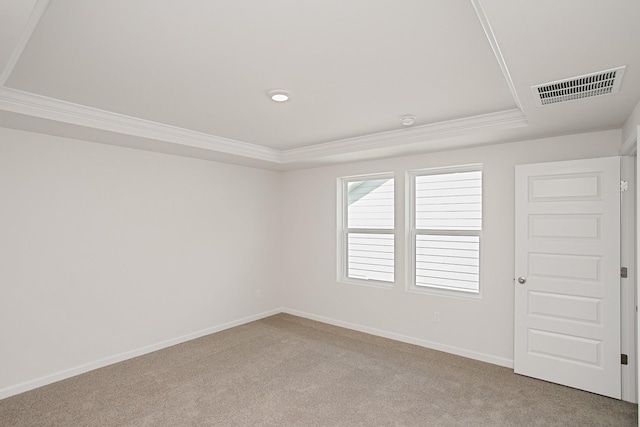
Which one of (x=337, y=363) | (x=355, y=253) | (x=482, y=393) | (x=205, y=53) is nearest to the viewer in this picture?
(x=205, y=53)

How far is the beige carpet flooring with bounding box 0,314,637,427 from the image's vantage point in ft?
Result: 8.75

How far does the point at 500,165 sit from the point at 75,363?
4604mm

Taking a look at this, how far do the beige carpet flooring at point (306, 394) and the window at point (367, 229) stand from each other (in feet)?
3.64

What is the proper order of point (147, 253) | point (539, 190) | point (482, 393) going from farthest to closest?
point (147, 253), point (539, 190), point (482, 393)

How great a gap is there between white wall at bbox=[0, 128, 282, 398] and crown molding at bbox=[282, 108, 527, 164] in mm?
1115

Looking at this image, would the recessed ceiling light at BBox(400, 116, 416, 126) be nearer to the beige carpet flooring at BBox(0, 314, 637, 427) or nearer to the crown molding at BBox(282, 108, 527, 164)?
the crown molding at BBox(282, 108, 527, 164)

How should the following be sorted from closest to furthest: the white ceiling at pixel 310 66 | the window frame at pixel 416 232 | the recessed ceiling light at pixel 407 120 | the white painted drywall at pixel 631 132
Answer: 1. the white ceiling at pixel 310 66
2. the white painted drywall at pixel 631 132
3. the recessed ceiling light at pixel 407 120
4. the window frame at pixel 416 232

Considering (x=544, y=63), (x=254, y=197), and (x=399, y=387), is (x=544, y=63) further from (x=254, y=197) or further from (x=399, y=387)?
(x=254, y=197)

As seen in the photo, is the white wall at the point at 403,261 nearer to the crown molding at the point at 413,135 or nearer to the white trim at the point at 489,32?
the crown molding at the point at 413,135

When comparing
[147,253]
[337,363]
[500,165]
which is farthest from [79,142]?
[500,165]

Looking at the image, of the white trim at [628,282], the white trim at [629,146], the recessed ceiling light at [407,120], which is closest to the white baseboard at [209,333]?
the white trim at [628,282]

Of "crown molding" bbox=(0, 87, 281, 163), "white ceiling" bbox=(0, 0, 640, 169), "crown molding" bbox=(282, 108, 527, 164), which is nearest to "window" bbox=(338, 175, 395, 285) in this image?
"crown molding" bbox=(282, 108, 527, 164)

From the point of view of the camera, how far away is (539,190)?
334 cm

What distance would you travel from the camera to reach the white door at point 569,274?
9.92ft
